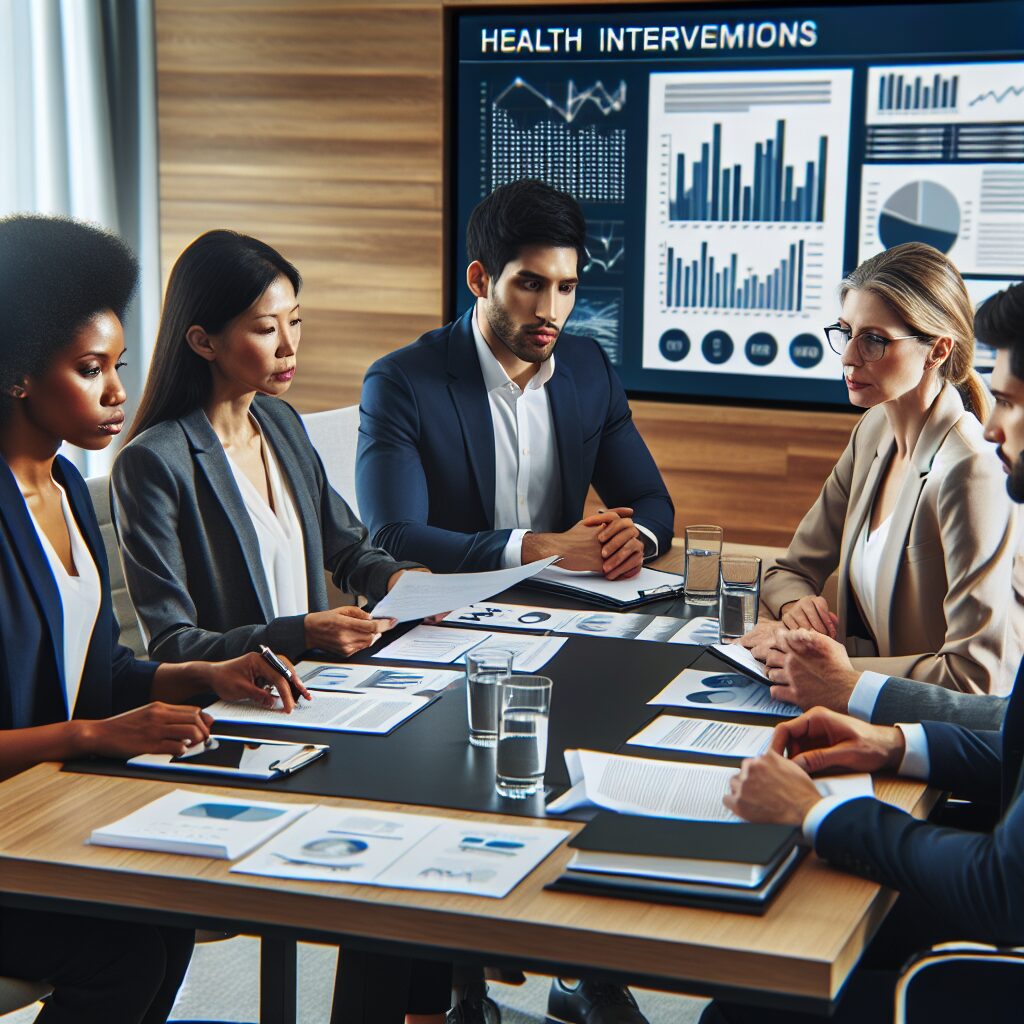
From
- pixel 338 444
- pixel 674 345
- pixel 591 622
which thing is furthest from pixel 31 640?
pixel 674 345

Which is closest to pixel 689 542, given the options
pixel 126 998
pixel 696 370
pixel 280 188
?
pixel 126 998

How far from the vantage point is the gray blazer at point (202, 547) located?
2156mm

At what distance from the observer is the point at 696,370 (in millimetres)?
4551

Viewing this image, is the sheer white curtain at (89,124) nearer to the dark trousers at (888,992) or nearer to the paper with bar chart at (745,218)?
the paper with bar chart at (745,218)

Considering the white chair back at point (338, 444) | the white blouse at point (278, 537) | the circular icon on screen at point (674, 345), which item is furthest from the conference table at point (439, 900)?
the circular icon on screen at point (674, 345)

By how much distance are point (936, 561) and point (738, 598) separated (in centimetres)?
34

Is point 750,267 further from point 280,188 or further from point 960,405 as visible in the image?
point 960,405

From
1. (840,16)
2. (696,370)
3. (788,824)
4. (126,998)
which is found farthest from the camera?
(696,370)

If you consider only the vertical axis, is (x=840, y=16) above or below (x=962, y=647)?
above

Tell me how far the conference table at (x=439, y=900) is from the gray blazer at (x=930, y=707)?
0.19 metres

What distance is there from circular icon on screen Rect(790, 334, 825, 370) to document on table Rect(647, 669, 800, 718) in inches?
98.7

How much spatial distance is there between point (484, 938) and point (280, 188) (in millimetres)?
3951

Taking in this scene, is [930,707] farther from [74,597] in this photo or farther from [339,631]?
[74,597]

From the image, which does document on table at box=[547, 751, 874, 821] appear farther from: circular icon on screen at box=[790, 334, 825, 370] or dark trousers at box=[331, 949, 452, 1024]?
circular icon on screen at box=[790, 334, 825, 370]
